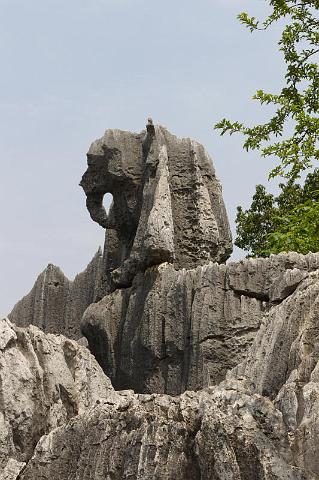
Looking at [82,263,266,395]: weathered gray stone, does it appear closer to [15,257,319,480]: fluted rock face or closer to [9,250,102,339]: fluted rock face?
[9,250,102,339]: fluted rock face

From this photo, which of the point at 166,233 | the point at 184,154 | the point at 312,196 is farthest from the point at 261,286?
the point at 312,196

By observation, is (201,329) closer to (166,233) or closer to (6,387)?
(166,233)

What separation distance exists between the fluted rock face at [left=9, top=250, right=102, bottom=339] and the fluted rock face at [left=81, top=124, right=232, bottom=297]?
0.84 meters

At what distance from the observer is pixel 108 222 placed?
67.8 feet

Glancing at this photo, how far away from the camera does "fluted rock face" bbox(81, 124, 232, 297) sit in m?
18.8

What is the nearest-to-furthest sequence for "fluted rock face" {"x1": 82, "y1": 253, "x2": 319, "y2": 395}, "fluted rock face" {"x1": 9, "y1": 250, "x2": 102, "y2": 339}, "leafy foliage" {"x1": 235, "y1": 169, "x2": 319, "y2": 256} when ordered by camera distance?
"fluted rock face" {"x1": 82, "y1": 253, "x2": 319, "y2": 395}
"fluted rock face" {"x1": 9, "y1": 250, "x2": 102, "y2": 339}
"leafy foliage" {"x1": 235, "y1": 169, "x2": 319, "y2": 256}

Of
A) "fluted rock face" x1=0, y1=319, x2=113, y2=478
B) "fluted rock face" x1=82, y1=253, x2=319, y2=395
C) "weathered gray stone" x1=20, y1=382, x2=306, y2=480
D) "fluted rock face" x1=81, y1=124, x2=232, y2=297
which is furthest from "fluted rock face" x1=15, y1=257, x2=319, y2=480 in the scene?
"fluted rock face" x1=81, y1=124, x2=232, y2=297

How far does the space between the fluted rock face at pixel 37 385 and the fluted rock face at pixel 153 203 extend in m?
5.14

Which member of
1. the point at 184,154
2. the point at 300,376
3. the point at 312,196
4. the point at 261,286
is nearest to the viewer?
the point at 300,376

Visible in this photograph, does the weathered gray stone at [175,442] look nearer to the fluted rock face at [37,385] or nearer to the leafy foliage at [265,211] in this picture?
the fluted rock face at [37,385]

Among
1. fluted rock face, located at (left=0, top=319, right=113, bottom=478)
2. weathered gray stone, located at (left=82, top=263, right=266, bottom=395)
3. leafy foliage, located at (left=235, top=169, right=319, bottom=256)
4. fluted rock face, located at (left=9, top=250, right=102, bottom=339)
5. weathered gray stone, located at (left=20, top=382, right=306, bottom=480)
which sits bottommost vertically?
weathered gray stone, located at (left=20, top=382, right=306, bottom=480)

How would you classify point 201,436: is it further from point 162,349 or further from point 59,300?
point 59,300

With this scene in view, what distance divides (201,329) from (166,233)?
2.04 m

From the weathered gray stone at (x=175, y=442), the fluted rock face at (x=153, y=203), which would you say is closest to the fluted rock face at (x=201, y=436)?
the weathered gray stone at (x=175, y=442)
